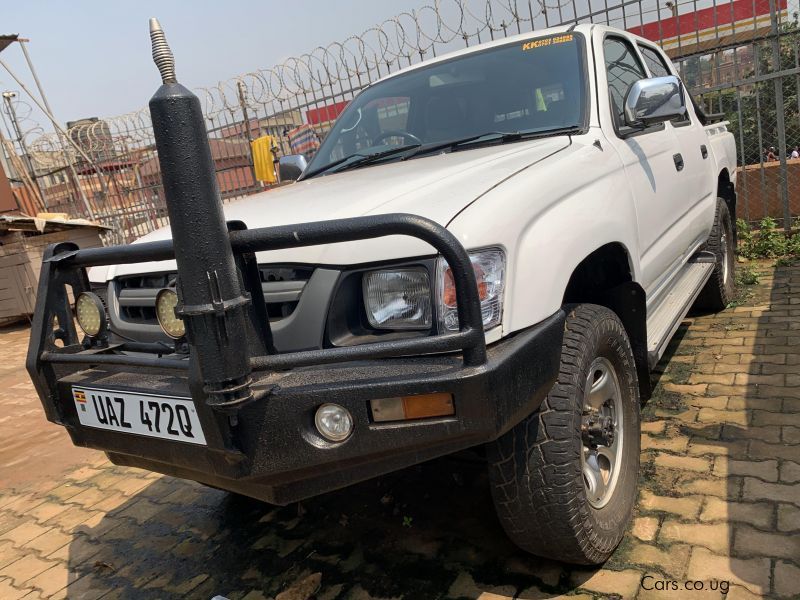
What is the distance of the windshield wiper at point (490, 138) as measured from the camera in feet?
8.98

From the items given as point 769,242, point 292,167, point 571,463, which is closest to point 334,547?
point 571,463

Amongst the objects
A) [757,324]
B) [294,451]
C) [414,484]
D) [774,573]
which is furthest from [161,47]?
[757,324]

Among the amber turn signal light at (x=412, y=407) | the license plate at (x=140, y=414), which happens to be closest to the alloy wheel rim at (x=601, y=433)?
the amber turn signal light at (x=412, y=407)

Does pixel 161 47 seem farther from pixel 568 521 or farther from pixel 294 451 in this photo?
pixel 568 521

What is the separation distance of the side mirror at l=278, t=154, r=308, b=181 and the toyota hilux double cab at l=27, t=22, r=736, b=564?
1.17 m

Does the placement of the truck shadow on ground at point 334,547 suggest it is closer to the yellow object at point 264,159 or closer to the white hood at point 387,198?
the white hood at point 387,198

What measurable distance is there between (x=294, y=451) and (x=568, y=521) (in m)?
0.87

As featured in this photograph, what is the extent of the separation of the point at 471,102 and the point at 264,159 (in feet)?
18.9

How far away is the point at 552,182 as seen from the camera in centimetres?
214

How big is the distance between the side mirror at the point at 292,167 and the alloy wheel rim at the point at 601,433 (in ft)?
7.45

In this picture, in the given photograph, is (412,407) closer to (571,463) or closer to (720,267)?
(571,463)

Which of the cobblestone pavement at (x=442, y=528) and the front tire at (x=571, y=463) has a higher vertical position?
the front tire at (x=571, y=463)

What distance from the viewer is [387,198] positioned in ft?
6.65

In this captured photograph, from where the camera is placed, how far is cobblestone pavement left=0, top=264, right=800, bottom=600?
86.1 inches
